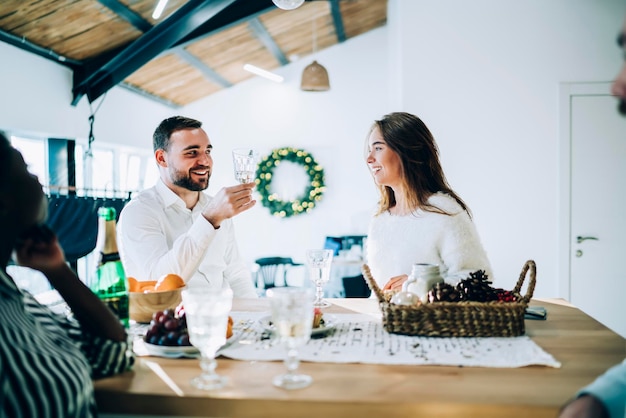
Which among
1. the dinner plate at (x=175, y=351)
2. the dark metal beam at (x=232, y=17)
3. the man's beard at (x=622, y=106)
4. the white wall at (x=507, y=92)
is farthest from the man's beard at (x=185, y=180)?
the dark metal beam at (x=232, y=17)

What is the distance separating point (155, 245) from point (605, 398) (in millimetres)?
1666

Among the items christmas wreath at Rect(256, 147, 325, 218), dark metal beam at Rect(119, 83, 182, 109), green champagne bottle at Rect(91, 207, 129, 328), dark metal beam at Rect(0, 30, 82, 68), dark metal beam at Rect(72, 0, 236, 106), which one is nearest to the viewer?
green champagne bottle at Rect(91, 207, 129, 328)

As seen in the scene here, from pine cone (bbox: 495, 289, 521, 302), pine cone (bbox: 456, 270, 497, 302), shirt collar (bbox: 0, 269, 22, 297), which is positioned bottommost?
pine cone (bbox: 495, 289, 521, 302)

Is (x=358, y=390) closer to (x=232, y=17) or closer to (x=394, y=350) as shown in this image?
(x=394, y=350)

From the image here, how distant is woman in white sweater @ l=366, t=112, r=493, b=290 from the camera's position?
199 cm

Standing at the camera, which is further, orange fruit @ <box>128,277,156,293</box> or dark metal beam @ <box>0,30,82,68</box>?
dark metal beam @ <box>0,30,82,68</box>

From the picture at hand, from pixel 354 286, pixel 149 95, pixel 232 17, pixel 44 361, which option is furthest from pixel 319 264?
pixel 149 95

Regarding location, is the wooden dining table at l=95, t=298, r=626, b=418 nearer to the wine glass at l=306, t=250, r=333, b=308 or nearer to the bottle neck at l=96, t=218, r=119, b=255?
the bottle neck at l=96, t=218, r=119, b=255

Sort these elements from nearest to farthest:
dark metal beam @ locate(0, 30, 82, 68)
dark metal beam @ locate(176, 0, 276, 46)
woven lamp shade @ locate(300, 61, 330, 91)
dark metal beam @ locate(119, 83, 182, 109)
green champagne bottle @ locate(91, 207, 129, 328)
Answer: green champagne bottle @ locate(91, 207, 129, 328)
dark metal beam @ locate(0, 30, 82, 68)
dark metal beam @ locate(176, 0, 276, 46)
woven lamp shade @ locate(300, 61, 330, 91)
dark metal beam @ locate(119, 83, 182, 109)

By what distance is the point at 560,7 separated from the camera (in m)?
3.66

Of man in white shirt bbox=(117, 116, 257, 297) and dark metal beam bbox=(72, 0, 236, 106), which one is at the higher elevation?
dark metal beam bbox=(72, 0, 236, 106)

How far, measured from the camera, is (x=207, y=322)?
102 centimetres

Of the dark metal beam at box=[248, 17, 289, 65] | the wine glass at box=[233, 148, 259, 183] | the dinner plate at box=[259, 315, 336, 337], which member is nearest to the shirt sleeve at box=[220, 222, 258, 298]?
the wine glass at box=[233, 148, 259, 183]

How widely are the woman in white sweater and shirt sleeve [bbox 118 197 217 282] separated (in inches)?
28.3
